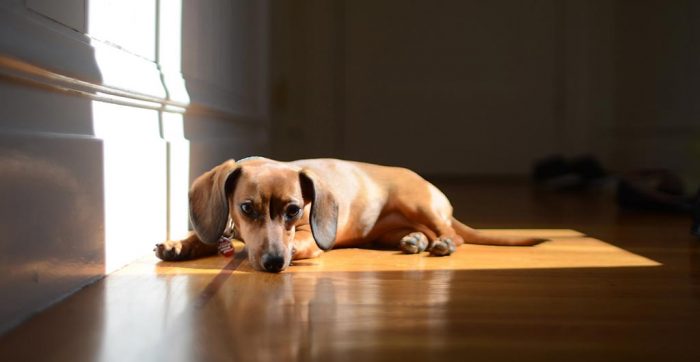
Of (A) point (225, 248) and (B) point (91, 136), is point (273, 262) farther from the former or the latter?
(B) point (91, 136)

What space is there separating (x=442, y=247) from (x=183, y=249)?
62cm

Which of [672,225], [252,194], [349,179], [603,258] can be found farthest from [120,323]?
[672,225]

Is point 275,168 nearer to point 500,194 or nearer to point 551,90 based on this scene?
point 500,194

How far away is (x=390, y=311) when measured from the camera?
123 centimetres

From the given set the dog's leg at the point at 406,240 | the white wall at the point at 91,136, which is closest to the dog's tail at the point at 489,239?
the dog's leg at the point at 406,240

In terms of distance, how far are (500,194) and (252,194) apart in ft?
8.94

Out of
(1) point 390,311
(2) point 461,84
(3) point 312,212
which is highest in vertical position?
(2) point 461,84

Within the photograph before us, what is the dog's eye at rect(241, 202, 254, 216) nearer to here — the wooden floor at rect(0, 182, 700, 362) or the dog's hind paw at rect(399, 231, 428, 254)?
the wooden floor at rect(0, 182, 700, 362)

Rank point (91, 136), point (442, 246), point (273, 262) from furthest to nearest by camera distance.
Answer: point (442, 246), point (273, 262), point (91, 136)

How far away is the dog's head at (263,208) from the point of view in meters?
1.65

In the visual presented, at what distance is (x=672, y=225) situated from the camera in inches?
108

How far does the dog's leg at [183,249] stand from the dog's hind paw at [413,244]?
47 centimetres

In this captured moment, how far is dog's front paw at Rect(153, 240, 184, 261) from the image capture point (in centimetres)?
174

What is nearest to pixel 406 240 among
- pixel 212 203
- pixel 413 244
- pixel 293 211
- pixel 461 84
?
pixel 413 244
